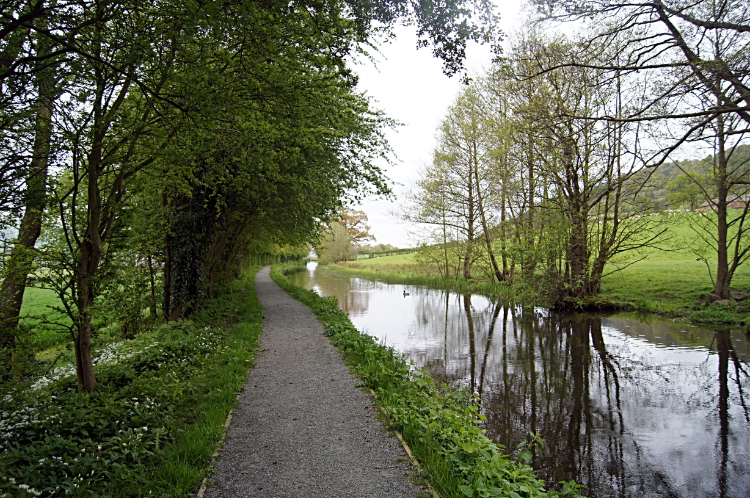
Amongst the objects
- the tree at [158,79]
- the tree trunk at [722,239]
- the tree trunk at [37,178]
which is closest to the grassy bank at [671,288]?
the tree trunk at [722,239]

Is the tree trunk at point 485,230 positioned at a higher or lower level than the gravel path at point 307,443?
higher

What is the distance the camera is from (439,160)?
24062 mm

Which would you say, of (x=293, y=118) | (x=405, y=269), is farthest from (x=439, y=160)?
(x=293, y=118)

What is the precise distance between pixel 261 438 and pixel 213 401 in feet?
4.40

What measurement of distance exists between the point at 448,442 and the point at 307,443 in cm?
147

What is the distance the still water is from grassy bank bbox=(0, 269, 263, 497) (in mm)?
3781

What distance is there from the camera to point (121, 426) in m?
4.19

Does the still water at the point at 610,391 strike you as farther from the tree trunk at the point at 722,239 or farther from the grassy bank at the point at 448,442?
the tree trunk at the point at 722,239

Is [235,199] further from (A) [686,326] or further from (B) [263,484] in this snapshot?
(A) [686,326]

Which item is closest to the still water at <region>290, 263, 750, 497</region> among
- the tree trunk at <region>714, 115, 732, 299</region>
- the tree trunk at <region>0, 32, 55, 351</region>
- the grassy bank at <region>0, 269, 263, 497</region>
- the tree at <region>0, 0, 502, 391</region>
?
the tree trunk at <region>714, 115, 732, 299</region>

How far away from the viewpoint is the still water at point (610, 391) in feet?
15.7

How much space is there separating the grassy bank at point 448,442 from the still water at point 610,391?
27.0 inches

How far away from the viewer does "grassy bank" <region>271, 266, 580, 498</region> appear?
3.50 metres

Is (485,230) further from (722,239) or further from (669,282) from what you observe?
(722,239)
